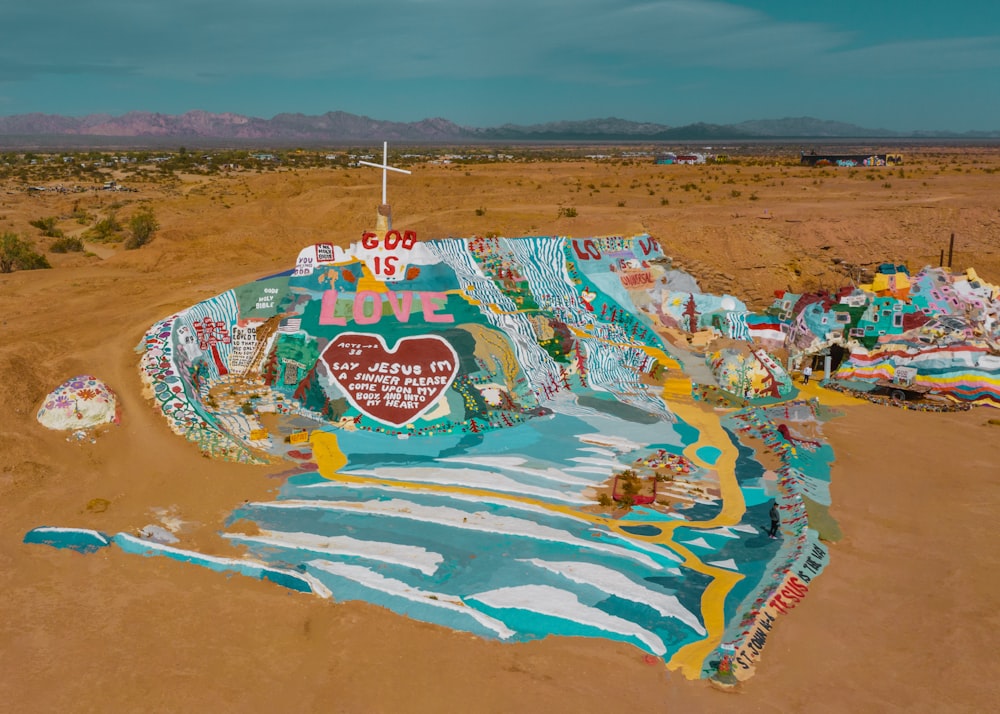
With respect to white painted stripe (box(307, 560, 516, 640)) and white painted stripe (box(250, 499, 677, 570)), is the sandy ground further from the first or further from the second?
white painted stripe (box(250, 499, 677, 570))

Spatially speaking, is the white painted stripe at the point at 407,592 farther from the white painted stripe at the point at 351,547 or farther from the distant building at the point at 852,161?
the distant building at the point at 852,161

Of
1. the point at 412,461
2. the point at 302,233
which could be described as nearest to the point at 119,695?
the point at 412,461

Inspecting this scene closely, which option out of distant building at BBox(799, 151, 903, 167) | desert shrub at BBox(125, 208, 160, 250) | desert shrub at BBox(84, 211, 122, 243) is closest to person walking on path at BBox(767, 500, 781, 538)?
desert shrub at BBox(125, 208, 160, 250)

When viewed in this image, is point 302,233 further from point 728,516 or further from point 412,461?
point 728,516

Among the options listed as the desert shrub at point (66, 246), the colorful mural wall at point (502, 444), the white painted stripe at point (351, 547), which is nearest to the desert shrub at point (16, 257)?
the desert shrub at point (66, 246)

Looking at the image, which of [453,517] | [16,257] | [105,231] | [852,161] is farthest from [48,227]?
[852,161]

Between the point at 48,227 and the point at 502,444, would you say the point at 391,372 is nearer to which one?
the point at 502,444
